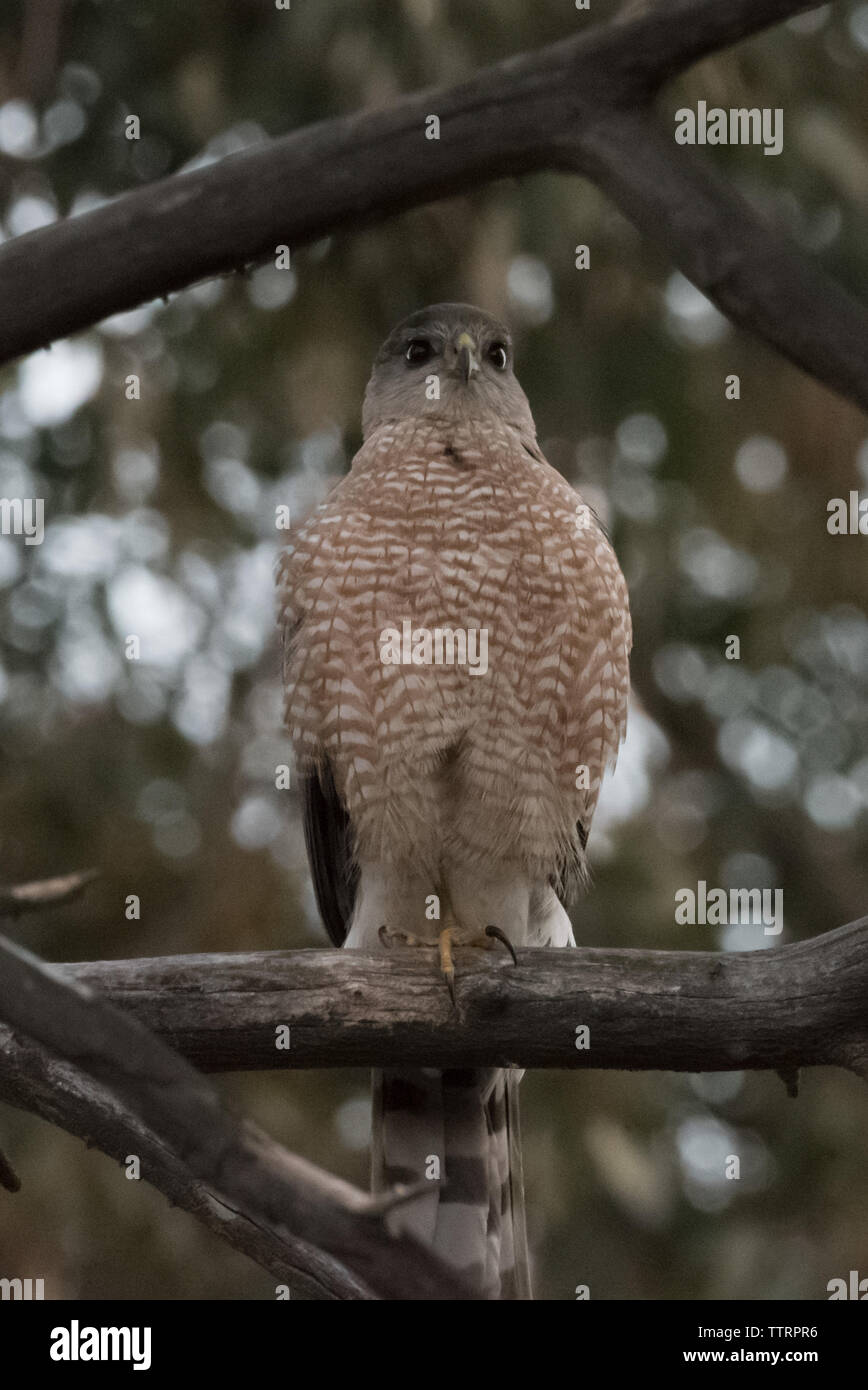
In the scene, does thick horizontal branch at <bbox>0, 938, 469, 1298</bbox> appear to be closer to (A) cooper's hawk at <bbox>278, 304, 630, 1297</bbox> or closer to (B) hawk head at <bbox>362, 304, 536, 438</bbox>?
(A) cooper's hawk at <bbox>278, 304, 630, 1297</bbox>

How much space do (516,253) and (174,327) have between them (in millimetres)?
1344

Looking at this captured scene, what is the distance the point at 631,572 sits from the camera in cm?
559

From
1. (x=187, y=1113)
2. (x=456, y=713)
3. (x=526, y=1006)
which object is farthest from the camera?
(x=456, y=713)

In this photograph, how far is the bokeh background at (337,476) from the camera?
4.88 metres

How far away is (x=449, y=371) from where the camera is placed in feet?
12.1

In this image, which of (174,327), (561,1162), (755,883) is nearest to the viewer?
(561,1162)

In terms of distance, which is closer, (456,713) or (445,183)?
(445,183)

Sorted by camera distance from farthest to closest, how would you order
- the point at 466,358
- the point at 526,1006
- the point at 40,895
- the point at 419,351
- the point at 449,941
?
the point at 419,351, the point at 466,358, the point at 449,941, the point at 526,1006, the point at 40,895

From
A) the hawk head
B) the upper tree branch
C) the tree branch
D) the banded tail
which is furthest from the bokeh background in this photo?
the upper tree branch

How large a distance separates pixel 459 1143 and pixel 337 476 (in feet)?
6.77

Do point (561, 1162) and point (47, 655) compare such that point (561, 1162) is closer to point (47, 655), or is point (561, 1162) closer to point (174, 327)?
point (47, 655)

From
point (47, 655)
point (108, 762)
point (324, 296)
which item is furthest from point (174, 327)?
point (108, 762)

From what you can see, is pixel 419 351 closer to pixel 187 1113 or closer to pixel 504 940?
pixel 504 940

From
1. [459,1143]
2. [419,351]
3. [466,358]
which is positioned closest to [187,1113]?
[459,1143]
